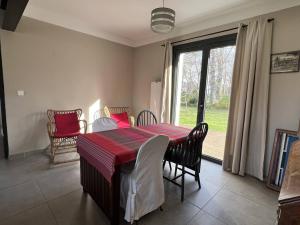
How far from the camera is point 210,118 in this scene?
3.34 metres

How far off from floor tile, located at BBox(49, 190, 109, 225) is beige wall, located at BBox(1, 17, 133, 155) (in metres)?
1.83

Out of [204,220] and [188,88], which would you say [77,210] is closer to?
[204,220]

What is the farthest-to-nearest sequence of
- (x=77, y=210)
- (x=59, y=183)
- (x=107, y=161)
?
(x=59, y=183)
(x=77, y=210)
(x=107, y=161)

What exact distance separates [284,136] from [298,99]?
530mm

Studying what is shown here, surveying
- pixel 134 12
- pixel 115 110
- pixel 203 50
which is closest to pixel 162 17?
pixel 134 12

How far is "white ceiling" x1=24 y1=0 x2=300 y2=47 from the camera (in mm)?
2562

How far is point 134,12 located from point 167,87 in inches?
62.3

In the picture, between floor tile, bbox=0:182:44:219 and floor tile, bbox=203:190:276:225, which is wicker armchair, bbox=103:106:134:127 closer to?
floor tile, bbox=0:182:44:219

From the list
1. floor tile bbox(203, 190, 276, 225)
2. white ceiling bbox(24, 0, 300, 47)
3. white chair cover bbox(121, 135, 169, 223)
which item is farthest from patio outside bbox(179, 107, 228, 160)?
white chair cover bbox(121, 135, 169, 223)

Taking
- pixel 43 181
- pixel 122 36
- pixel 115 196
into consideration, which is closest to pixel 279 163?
pixel 115 196

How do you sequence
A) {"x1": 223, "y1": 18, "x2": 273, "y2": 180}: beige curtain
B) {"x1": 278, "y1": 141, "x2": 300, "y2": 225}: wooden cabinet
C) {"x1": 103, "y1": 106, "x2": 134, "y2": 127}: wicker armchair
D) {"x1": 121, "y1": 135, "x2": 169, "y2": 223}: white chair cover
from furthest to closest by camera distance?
{"x1": 103, "y1": 106, "x2": 134, "y2": 127}: wicker armchair → {"x1": 223, "y1": 18, "x2": 273, "y2": 180}: beige curtain → {"x1": 121, "y1": 135, "x2": 169, "y2": 223}: white chair cover → {"x1": 278, "y1": 141, "x2": 300, "y2": 225}: wooden cabinet

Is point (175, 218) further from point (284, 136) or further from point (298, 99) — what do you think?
point (298, 99)

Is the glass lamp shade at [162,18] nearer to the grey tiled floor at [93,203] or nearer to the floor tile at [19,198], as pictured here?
the grey tiled floor at [93,203]

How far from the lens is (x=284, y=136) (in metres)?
2.31
